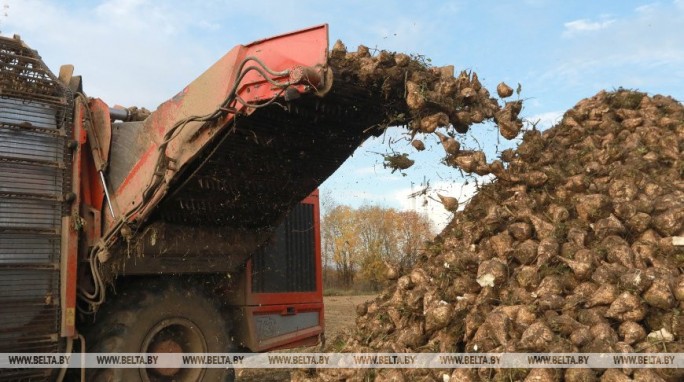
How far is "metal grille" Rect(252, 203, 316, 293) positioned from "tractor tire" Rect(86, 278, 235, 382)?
624 millimetres

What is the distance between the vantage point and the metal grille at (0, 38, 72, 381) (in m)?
4.45

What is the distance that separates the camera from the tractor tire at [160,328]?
4.84m

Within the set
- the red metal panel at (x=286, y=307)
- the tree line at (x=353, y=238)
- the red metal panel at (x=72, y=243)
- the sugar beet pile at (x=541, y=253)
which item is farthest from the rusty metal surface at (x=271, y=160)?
the tree line at (x=353, y=238)

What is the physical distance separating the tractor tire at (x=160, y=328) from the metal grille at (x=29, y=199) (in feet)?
1.31

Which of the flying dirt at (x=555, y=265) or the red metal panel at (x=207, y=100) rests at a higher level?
the red metal panel at (x=207, y=100)

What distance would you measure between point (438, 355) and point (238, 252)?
240cm

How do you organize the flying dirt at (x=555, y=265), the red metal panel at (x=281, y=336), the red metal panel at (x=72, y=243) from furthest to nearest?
the red metal panel at (x=281, y=336) → the red metal panel at (x=72, y=243) → the flying dirt at (x=555, y=265)

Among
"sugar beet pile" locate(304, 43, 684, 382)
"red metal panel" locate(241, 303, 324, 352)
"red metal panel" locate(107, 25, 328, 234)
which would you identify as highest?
"red metal panel" locate(107, 25, 328, 234)

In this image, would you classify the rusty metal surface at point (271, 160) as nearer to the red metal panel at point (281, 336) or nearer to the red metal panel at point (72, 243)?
the red metal panel at point (72, 243)

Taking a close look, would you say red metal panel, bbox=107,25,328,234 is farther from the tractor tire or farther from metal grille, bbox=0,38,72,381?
the tractor tire

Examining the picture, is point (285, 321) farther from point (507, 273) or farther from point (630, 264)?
point (630, 264)

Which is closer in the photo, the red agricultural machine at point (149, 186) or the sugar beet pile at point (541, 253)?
the sugar beet pile at point (541, 253)

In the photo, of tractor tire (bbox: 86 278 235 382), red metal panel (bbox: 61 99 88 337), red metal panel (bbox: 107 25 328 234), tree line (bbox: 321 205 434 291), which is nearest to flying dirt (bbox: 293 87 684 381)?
red metal panel (bbox: 107 25 328 234)

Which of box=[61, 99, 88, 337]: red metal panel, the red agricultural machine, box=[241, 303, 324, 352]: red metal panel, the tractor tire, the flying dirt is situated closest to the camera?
the flying dirt
